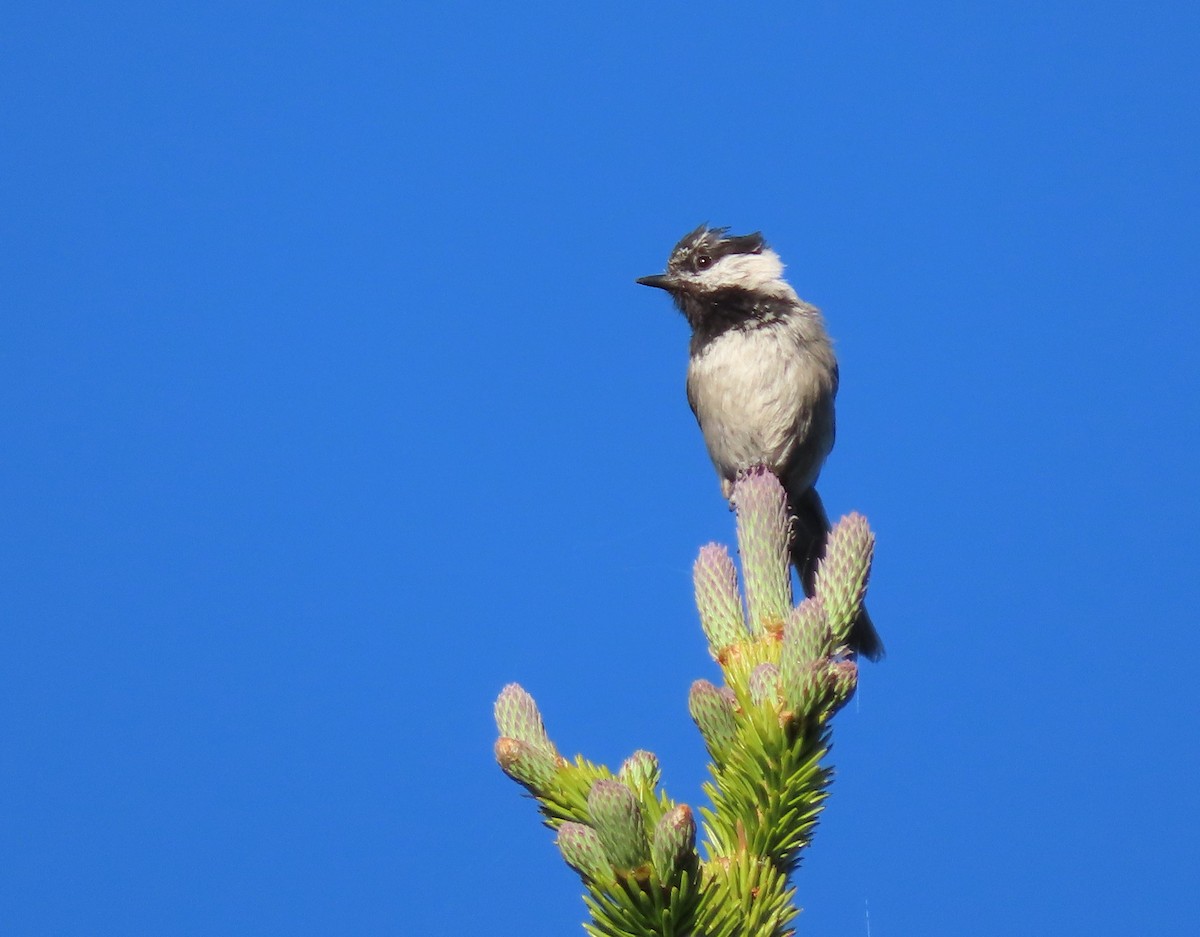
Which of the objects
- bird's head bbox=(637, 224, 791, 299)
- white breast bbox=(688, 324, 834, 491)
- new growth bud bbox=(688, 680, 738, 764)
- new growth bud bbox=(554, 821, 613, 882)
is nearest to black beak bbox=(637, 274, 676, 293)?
bird's head bbox=(637, 224, 791, 299)

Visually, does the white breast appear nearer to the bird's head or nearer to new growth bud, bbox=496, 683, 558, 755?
the bird's head

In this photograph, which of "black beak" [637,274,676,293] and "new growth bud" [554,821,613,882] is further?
"black beak" [637,274,676,293]

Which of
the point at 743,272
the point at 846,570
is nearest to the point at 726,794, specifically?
the point at 846,570

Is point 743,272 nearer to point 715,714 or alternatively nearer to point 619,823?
point 715,714

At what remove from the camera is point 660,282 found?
520 centimetres

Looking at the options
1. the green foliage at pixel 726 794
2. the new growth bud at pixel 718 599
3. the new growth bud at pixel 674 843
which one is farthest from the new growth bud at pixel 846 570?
the new growth bud at pixel 674 843

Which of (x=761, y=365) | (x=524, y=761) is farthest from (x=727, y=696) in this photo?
(x=761, y=365)

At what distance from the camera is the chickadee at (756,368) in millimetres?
4754

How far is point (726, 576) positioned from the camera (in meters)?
2.70

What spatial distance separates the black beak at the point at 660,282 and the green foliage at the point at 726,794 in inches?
111

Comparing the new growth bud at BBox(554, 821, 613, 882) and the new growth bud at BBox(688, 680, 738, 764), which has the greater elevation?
the new growth bud at BBox(688, 680, 738, 764)

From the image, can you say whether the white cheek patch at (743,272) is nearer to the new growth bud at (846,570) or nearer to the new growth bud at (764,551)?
the new growth bud at (764,551)

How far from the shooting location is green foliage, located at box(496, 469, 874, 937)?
5.99 ft

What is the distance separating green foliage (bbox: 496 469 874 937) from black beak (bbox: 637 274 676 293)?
2.83 metres
